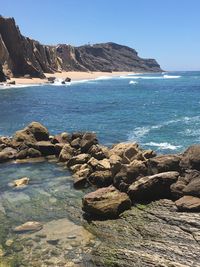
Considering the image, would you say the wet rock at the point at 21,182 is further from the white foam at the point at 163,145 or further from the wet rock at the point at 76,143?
the white foam at the point at 163,145

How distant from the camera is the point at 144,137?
33.6 metres

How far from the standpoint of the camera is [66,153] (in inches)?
1050

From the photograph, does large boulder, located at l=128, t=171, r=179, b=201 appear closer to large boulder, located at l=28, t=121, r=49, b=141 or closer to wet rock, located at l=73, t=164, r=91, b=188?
wet rock, located at l=73, t=164, r=91, b=188

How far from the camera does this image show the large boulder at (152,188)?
57.2 feet

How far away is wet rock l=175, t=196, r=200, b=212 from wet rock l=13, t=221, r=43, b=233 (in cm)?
520

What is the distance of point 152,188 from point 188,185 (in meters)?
1.48

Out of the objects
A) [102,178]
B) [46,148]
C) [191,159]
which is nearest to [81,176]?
[102,178]

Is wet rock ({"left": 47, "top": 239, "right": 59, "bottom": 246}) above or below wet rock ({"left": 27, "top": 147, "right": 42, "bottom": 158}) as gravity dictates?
below

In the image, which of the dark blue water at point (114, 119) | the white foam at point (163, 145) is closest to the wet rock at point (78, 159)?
the dark blue water at point (114, 119)

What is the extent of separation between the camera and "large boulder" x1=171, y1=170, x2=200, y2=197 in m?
16.4

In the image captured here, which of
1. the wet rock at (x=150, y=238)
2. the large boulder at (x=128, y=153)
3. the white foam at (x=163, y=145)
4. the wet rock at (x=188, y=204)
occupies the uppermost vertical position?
the large boulder at (x=128, y=153)

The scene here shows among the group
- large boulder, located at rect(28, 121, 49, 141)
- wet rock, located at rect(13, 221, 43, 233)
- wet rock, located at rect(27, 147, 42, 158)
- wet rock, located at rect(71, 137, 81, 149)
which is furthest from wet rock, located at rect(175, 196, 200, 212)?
large boulder, located at rect(28, 121, 49, 141)

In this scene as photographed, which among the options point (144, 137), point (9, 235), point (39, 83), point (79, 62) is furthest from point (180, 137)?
point (79, 62)

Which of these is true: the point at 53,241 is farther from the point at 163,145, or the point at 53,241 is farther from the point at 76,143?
the point at 163,145
